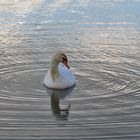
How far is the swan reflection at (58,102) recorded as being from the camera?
9361mm

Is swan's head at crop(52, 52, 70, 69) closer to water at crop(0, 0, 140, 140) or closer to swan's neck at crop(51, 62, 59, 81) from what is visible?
swan's neck at crop(51, 62, 59, 81)

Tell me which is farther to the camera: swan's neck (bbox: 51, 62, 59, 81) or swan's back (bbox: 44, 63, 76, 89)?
swan's neck (bbox: 51, 62, 59, 81)

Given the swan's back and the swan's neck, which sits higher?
the swan's neck

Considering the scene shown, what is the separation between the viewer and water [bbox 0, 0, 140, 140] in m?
8.65

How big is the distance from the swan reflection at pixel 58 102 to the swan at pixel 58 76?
103mm

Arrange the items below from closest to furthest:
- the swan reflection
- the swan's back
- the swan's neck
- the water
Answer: the water
the swan reflection
the swan's back
the swan's neck

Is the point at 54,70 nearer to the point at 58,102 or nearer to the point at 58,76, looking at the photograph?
the point at 58,76

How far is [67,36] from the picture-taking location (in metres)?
15.1

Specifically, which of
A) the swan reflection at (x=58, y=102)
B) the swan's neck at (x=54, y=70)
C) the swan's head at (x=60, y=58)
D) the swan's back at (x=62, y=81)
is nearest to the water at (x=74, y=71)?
the swan reflection at (x=58, y=102)

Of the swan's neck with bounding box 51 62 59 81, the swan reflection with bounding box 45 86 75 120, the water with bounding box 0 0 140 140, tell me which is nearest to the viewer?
the water with bounding box 0 0 140 140

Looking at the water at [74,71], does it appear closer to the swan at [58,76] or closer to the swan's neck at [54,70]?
the swan at [58,76]

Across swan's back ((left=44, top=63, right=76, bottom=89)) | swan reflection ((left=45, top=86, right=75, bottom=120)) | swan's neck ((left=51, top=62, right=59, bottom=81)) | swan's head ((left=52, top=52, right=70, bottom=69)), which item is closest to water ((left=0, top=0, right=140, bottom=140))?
swan reflection ((left=45, top=86, right=75, bottom=120))

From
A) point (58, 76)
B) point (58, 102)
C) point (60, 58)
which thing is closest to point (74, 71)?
point (58, 76)

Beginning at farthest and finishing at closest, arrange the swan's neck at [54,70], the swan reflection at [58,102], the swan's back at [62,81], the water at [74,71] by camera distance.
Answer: the swan's neck at [54,70]
the swan's back at [62,81]
the swan reflection at [58,102]
the water at [74,71]
